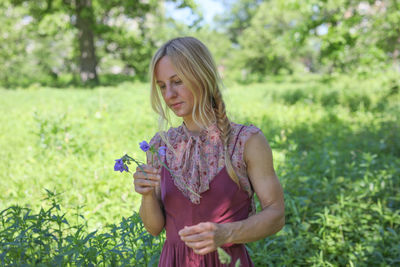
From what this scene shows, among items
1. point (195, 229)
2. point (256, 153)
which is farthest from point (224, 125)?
point (195, 229)

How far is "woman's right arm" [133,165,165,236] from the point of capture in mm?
1397

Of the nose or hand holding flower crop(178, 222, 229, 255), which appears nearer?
hand holding flower crop(178, 222, 229, 255)

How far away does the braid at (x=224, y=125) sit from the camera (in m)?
1.53

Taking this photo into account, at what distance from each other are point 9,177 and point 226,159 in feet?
12.7

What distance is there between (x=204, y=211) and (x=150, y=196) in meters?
0.22

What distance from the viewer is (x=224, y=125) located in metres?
1.62

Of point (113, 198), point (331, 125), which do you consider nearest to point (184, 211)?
point (113, 198)

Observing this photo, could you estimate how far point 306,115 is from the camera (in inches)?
349

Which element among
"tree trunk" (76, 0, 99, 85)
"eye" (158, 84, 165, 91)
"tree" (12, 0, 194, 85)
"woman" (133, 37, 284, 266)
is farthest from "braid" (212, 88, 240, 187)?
"tree trunk" (76, 0, 99, 85)

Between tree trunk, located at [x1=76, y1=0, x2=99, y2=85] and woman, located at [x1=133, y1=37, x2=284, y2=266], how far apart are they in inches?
681

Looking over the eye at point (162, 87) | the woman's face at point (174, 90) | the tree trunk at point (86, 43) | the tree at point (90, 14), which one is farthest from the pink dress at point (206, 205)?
the tree trunk at point (86, 43)

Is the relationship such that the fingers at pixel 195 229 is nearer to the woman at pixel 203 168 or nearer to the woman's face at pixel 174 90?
the woman at pixel 203 168

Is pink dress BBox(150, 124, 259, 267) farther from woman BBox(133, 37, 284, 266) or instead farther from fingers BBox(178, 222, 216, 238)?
fingers BBox(178, 222, 216, 238)

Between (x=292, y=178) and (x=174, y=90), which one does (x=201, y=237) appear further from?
(x=292, y=178)
